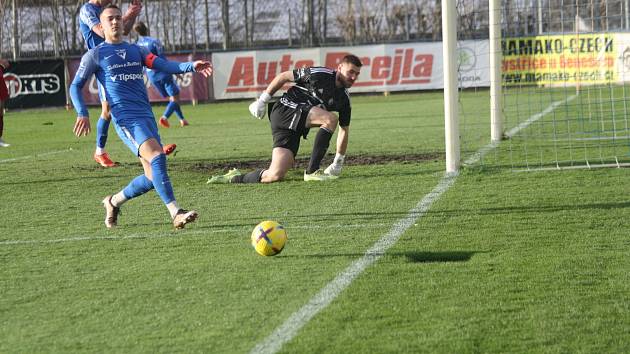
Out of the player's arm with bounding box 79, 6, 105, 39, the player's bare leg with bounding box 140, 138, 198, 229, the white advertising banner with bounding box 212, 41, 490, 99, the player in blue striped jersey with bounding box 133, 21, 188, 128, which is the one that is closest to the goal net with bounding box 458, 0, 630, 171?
the white advertising banner with bounding box 212, 41, 490, 99

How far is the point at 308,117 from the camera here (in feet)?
34.0

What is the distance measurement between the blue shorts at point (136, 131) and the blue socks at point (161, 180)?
26 centimetres

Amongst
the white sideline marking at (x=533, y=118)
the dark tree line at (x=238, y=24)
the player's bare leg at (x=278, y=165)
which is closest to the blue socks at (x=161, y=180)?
the player's bare leg at (x=278, y=165)

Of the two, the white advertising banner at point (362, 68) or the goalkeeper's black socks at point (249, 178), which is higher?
the white advertising banner at point (362, 68)

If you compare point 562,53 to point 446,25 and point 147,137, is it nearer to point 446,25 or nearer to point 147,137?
point 446,25

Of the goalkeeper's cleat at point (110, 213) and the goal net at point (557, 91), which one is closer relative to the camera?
the goalkeeper's cleat at point (110, 213)

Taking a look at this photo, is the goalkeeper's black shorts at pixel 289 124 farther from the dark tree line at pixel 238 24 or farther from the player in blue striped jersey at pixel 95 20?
the dark tree line at pixel 238 24

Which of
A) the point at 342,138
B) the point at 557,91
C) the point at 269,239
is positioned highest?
the point at 557,91

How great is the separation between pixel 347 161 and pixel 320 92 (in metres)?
2.17

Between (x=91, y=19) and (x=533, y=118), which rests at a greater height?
(x=91, y=19)

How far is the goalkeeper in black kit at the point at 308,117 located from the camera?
33.9ft

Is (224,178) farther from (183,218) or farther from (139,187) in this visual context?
(183,218)

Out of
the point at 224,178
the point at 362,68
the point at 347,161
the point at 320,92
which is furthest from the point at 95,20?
the point at 362,68

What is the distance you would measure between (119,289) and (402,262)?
1731mm
